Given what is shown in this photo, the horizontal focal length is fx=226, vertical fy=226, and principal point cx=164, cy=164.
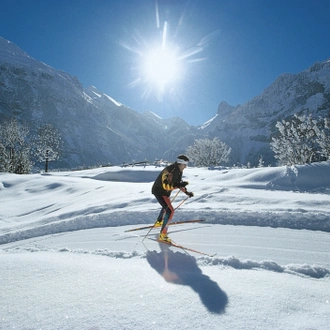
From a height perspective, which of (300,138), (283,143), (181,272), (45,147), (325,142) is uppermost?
(45,147)

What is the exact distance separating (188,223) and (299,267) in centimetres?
366

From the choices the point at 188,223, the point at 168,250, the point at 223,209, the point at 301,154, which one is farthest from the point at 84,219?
the point at 301,154

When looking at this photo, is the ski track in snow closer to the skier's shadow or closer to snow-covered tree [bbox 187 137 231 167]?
the skier's shadow

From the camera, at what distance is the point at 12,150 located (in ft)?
117

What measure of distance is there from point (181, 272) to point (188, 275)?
7.4 inches

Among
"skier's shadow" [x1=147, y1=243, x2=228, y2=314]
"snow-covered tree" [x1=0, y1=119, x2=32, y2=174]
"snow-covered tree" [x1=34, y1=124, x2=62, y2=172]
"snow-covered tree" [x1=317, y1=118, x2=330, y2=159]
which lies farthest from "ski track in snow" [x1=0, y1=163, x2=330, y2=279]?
"snow-covered tree" [x1=34, y1=124, x2=62, y2=172]

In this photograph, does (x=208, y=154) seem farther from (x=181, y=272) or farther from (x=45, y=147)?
(x=181, y=272)

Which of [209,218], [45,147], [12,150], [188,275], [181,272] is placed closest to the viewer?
[188,275]

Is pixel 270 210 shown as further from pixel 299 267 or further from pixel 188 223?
pixel 299 267

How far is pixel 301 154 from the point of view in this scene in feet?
104

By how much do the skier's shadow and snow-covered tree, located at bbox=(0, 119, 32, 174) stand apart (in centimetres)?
3846

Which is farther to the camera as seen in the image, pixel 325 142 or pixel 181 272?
pixel 325 142

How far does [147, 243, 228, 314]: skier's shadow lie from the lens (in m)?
2.78

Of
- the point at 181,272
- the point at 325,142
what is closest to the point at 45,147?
the point at 181,272
